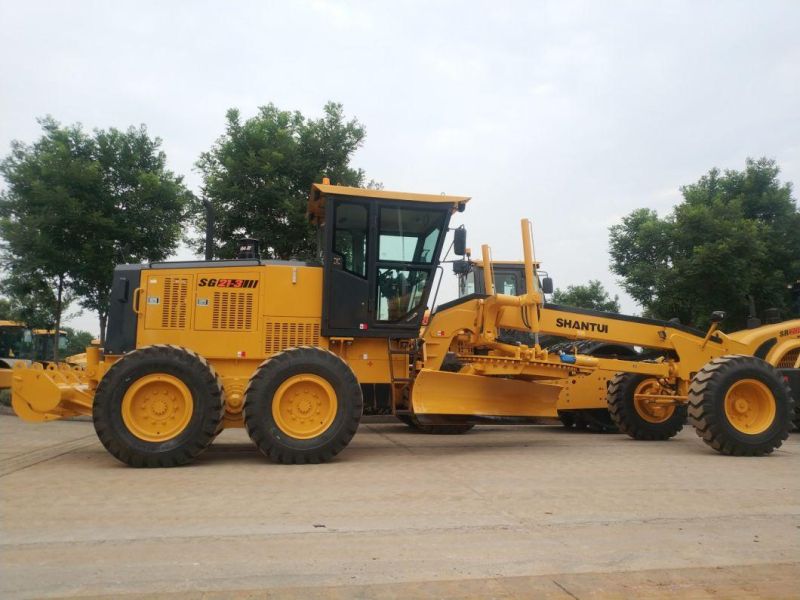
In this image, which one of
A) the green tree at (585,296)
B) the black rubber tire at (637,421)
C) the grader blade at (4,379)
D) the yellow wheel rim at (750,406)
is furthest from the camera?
the green tree at (585,296)

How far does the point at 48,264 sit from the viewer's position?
1260cm

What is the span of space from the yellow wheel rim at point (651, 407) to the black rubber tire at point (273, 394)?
182 inches

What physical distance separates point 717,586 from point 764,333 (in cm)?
749

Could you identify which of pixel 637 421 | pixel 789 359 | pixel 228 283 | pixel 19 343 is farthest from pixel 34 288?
pixel 789 359

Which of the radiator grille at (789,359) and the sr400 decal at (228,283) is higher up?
the sr400 decal at (228,283)

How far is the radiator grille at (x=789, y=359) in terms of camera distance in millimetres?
9953

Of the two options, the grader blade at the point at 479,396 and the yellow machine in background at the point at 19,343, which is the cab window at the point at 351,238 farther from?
the yellow machine in background at the point at 19,343

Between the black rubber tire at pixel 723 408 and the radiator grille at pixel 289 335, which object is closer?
the radiator grille at pixel 289 335

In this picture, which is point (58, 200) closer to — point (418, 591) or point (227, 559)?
point (227, 559)

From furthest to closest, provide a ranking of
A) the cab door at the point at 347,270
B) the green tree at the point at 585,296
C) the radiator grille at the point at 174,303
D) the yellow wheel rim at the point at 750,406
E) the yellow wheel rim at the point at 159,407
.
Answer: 1. the green tree at the point at 585,296
2. the yellow wheel rim at the point at 750,406
3. the cab door at the point at 347,270
4. the radiator grille at the point at 174,303
5. the yellow wheel rim at the point at 159,407

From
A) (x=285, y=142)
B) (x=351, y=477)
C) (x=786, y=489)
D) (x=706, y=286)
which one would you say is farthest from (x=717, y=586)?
(x=706, y=286)

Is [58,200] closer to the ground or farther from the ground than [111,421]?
farther from the ground

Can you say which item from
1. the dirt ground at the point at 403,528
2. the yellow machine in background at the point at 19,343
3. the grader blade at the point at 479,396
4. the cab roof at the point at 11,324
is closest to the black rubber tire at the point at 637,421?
the grader blade at the point at 479,396

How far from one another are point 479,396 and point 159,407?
3806 mm
